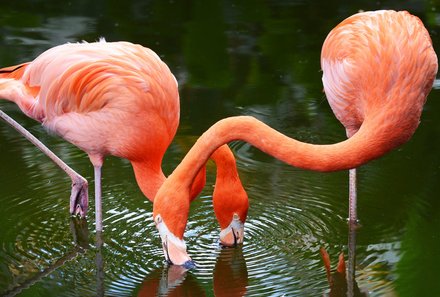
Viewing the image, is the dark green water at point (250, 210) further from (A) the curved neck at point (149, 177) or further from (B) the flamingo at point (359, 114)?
(B) the flamingo at point (359, 114)

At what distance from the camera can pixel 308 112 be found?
7.50 meters

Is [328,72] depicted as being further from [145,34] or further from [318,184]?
[145,34]

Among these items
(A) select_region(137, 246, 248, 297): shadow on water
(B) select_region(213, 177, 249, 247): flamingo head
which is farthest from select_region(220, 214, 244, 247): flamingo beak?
(A) select_region(137, 246, 248, 297): shadow on water

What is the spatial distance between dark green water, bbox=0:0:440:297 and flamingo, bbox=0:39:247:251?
0.29 m

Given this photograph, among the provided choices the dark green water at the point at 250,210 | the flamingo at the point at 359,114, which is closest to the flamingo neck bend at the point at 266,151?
the flamingo at the point at 359,114

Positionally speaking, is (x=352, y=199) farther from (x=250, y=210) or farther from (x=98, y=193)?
(x=98, y=193)

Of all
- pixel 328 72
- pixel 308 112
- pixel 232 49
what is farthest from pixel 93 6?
pixel 328 72

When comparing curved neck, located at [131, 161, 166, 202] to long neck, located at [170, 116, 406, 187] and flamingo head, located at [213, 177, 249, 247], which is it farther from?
long neck, located at [170, 116, 406, 187]

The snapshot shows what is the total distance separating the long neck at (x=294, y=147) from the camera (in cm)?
449

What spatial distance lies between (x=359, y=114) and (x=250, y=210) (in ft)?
3.17

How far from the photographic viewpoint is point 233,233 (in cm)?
527

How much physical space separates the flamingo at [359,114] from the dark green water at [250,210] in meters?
0.33

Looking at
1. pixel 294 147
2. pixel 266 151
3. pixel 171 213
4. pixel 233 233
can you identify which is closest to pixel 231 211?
pixel 233 233

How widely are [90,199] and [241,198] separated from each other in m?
1.34
